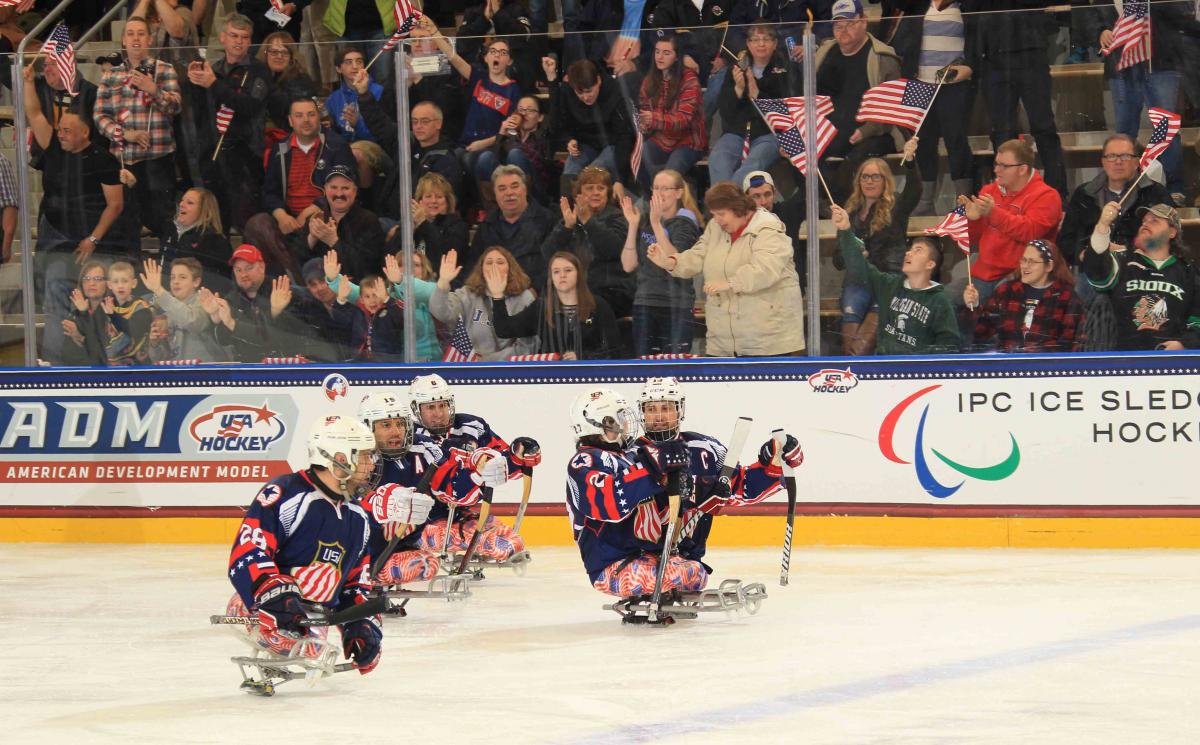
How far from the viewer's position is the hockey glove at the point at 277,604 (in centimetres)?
604

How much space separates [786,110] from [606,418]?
3.29m

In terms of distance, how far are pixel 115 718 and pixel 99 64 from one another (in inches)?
260

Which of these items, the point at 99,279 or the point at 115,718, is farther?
the point at 99,279

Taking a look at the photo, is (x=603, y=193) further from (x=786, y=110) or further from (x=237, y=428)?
(x=237, y=428)

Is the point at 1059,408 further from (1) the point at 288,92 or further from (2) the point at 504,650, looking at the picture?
(1) the point at 288,92

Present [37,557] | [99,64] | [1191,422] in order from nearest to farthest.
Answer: [1191,422], [37,557], [99,64]

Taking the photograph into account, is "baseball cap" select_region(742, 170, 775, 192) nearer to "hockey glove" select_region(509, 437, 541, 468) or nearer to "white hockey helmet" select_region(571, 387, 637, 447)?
"hockey glove" select_region(509, 437, 541, 468)

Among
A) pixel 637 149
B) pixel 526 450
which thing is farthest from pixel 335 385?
pixel 526 450

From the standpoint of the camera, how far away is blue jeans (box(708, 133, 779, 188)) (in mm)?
10383

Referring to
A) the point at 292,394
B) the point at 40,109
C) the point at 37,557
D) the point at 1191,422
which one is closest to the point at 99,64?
the point at 40,109

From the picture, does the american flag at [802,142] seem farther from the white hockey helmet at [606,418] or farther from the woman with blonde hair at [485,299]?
the white hockey helmet at [606,418]

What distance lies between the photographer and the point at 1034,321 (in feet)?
33.0

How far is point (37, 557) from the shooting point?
10.7 metres

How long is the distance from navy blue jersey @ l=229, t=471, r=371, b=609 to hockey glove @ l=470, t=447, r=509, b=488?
1861 millimetres
